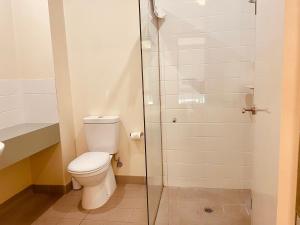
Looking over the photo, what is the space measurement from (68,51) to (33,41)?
36cm

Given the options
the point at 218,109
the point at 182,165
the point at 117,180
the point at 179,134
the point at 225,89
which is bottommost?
the point at 117,180

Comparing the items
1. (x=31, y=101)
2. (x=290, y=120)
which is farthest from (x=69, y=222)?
(x=290, y=120)

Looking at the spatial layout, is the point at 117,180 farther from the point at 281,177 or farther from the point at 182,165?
the point at 281,177

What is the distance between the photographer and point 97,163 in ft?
6.97

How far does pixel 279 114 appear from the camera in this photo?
0.99 metres

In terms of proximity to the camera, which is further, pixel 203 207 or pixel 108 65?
pixel 108 65

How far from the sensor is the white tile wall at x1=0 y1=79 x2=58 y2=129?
2336mm

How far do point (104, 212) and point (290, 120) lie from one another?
1.74 meters

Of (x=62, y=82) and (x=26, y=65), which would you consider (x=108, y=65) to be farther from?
A: (x=26, y=65)

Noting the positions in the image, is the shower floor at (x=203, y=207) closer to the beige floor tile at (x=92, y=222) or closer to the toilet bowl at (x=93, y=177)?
the beige floor tile at (x=92, y=222)

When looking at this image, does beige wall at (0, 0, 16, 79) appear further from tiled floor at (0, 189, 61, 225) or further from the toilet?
tiled floor at (0, 189, 61, 225)

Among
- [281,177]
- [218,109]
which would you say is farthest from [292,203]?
[218,109]

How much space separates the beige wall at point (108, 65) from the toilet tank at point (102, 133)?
0.15 meters

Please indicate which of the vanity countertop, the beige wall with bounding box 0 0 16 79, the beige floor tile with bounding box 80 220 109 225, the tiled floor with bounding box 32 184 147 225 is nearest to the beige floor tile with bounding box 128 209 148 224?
the tiled floor with bounding box 32 184 147 225
